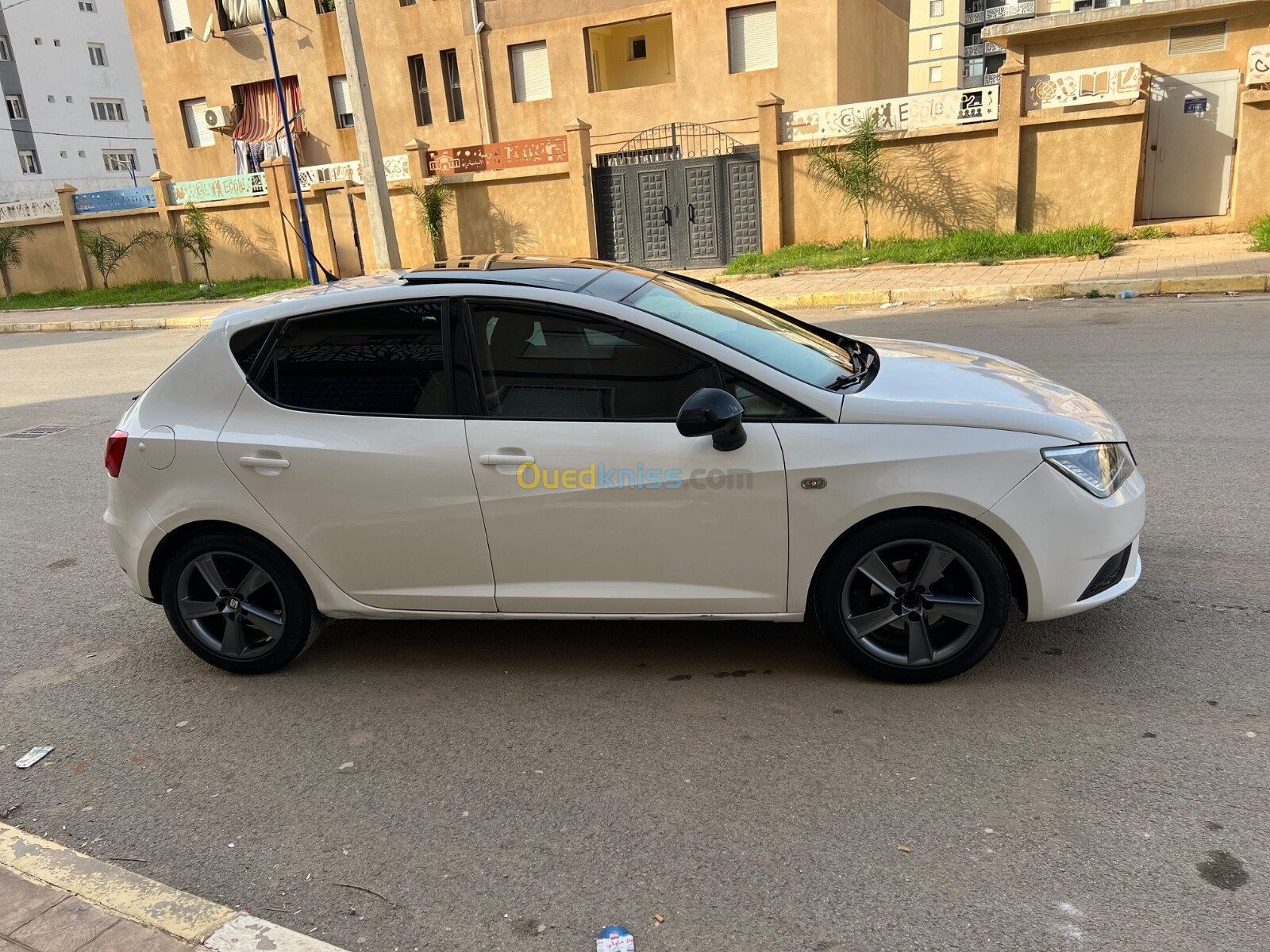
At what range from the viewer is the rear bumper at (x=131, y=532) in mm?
4258

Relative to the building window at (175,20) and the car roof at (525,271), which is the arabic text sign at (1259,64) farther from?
Answer: the building window at (175,20)

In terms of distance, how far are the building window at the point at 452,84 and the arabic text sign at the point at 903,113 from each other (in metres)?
12.3

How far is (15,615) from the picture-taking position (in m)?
5.29

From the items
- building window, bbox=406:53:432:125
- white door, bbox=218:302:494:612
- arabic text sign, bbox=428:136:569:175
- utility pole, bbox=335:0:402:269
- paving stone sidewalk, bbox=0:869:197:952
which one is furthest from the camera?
building window, bbox=406:53:432:125

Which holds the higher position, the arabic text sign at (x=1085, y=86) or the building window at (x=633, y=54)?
the building window at (x=633, y=54)

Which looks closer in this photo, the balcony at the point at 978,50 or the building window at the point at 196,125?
the building window at the point at 196,125

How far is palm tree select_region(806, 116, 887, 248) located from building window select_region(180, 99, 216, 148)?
2307 centimetres

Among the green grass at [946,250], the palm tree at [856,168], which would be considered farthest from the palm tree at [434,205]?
the palm tree at [856,168]

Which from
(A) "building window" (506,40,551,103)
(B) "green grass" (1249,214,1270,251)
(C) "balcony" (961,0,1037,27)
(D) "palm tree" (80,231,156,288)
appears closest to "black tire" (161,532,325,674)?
(B) "green grass" (1249,214,1270,251)

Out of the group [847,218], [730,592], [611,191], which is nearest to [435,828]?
[730,592]

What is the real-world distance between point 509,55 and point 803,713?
2652cm

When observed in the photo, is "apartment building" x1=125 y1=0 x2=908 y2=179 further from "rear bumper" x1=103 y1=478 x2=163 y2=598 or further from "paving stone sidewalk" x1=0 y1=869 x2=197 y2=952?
"paving stone sidewalk" x1=0 y1=869 x2=197 y2=952

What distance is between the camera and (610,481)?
3.75 meters

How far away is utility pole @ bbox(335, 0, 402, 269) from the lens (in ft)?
52.6
